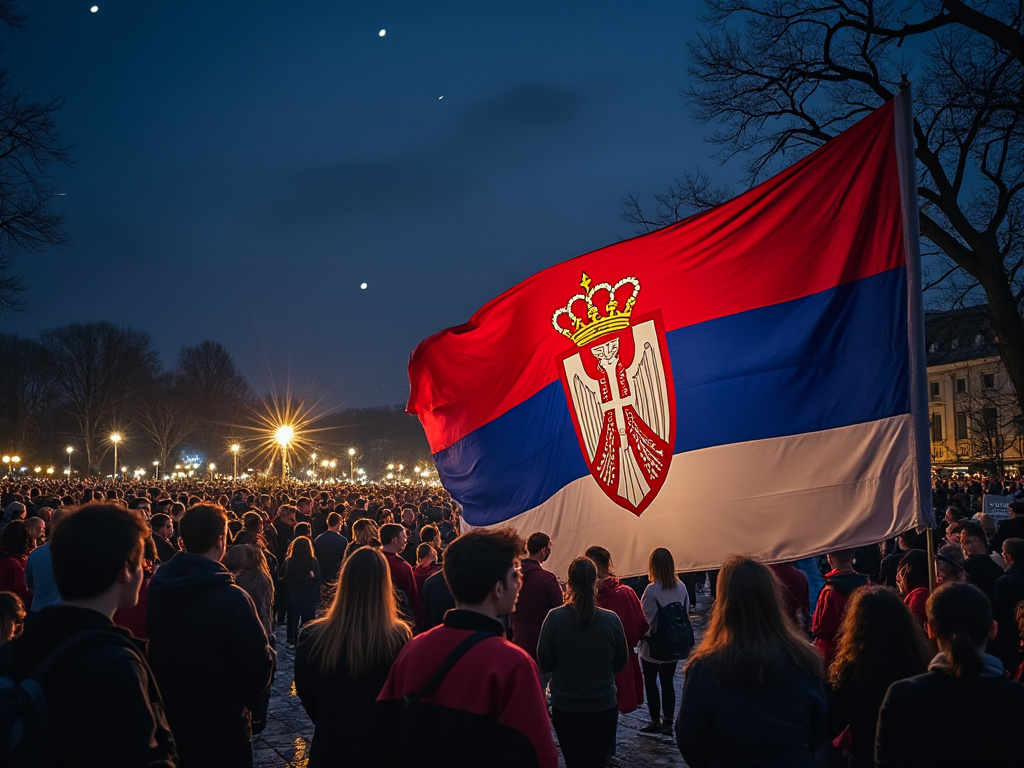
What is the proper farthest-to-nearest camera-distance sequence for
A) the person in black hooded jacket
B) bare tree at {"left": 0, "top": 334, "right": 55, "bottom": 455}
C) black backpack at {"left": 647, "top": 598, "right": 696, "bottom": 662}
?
bare tree at {"left": 0, "top": 334, "right": 55, "bottom": 455}
black backpack at {"left": 647, "top": 598, "right": 696, "bottom": 662}
the person in black hooded jacket

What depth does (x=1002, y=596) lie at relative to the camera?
20.6 feet

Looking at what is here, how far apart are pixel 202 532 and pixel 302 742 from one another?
153 inches

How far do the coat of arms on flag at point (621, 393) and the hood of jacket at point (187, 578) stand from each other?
306 centimetres

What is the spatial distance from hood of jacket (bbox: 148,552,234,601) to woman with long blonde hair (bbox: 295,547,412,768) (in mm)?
560

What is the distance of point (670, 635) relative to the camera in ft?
24.1

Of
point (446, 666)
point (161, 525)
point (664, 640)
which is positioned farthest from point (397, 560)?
point (446, 666)

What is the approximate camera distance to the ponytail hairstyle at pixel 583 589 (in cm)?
542

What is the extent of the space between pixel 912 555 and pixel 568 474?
2537 mm

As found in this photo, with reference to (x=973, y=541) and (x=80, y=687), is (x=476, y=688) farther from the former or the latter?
(x=973, y=541)

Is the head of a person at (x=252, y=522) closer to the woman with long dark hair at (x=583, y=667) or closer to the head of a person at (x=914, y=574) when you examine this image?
the woman with long dark hair at (x=583, y=667)

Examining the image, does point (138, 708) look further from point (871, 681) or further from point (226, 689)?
point (871, 681)

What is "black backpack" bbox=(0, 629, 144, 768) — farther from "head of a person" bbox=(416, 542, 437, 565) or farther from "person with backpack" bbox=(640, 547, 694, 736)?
"head of a person" bbox=(416, 542, 437, 565)

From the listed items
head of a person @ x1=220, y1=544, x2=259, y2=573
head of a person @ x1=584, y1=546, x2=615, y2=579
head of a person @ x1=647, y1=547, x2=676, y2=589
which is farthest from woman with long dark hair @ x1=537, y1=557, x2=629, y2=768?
head of a person @ x1=220, y1=544, x2=259, y2=573

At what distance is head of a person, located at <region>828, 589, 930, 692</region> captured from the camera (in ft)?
12.5
